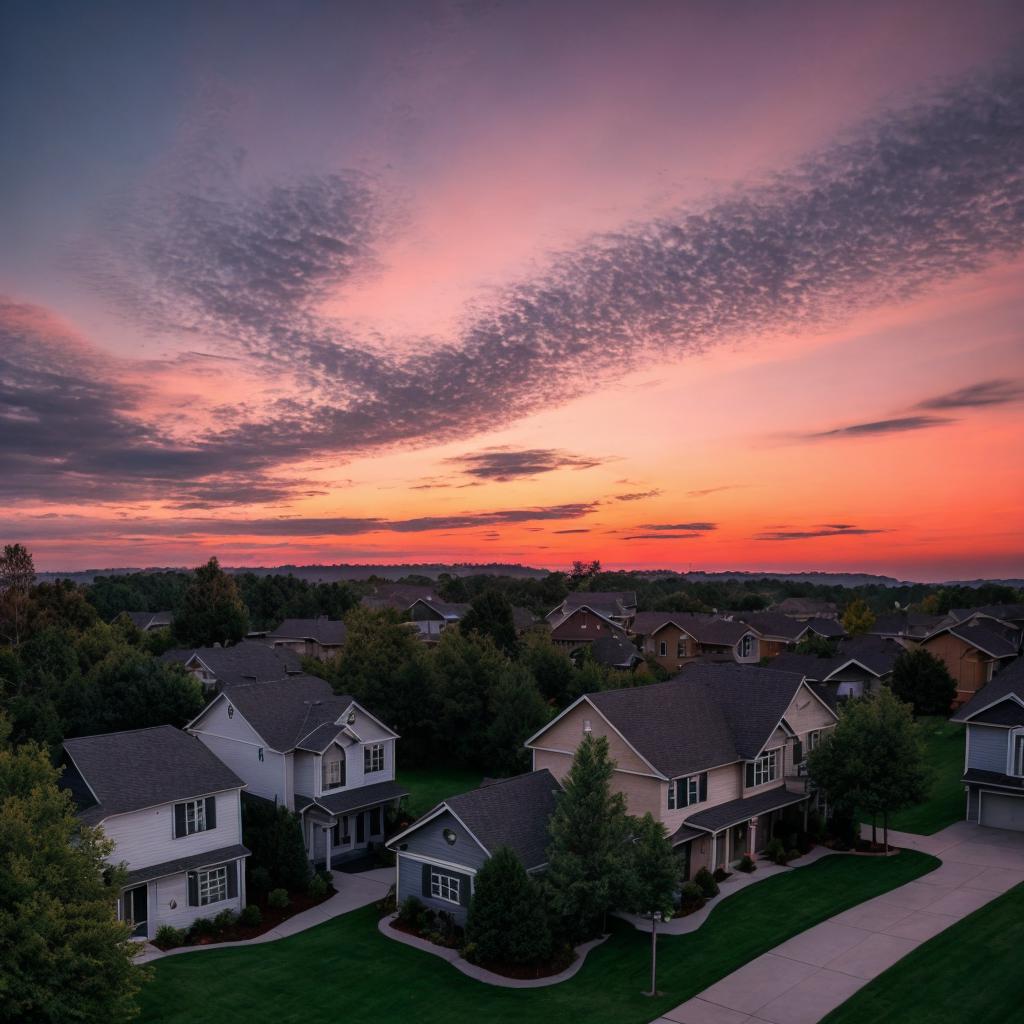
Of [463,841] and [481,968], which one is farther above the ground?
[463,841]

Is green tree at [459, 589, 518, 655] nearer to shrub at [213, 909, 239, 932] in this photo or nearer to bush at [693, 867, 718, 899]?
bush at [693, 867, 718, 899]

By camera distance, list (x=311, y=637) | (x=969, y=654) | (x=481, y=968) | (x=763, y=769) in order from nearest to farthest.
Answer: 1. (x=481, y=968)
2. (x=763, y=769)
3. (x=969, y=654)
4. (x=311, y=637)

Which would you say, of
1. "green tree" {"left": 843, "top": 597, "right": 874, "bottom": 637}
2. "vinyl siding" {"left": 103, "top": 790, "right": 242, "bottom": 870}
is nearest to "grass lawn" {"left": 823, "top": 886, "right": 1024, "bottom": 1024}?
"vinyl siding" {"left": 103, "top": 790, "right": 242, "bottom": 870}

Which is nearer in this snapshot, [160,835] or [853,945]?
[853,945]

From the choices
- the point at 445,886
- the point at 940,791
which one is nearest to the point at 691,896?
the point at 445,886

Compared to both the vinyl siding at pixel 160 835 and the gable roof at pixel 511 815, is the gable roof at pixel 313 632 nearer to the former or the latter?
the vinyl siding at pixel 160 835

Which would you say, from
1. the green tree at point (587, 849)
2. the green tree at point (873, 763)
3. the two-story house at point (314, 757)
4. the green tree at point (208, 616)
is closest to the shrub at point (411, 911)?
the green tree at point (587, 849)

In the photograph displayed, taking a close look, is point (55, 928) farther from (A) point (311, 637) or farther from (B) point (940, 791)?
(A) point (311, 637)
